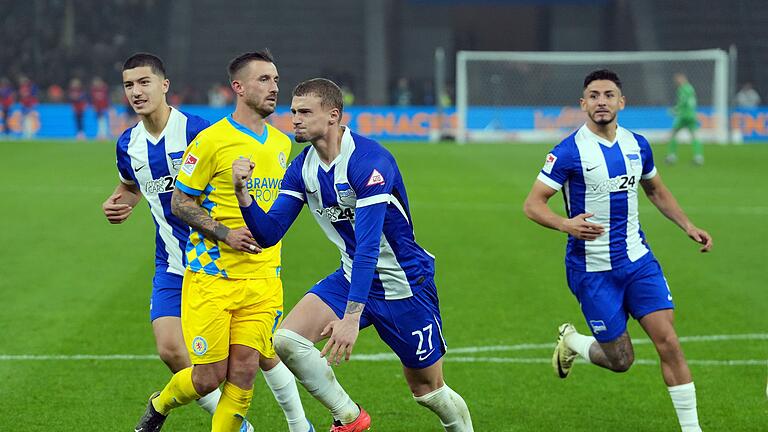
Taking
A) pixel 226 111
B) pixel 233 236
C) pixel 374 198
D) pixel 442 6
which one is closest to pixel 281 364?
pixel 233 236

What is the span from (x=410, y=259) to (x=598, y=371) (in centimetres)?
308

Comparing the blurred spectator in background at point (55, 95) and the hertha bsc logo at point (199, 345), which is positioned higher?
the hertha bsc logo at point (199, 345)

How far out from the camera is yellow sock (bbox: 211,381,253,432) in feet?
20.5

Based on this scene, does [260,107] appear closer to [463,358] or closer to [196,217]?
[196,217]

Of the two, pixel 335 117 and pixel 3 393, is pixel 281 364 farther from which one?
pixel 3 393

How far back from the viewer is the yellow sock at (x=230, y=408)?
6.25 meters

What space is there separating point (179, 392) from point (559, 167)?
9.09ft

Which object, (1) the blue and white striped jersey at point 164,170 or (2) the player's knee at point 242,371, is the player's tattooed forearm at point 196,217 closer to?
(1) the blue and white striped jersey at point 164,170

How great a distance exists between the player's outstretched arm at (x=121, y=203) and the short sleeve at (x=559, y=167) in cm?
257

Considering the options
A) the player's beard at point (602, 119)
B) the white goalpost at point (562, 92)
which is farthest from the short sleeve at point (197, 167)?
the white goalpost at point (562, 92)

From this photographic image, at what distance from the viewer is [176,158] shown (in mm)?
6852

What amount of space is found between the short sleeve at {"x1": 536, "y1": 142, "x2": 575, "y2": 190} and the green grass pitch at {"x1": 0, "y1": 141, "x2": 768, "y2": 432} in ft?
5.07

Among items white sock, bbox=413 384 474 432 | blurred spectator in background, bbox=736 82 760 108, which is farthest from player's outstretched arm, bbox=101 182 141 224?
blurred spectator in background, bbox=736 82 760 108

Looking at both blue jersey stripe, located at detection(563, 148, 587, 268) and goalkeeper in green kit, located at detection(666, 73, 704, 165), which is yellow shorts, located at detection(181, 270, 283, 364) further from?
goalkeeper in green kit, located at detection(666, 73, 704, 165)
